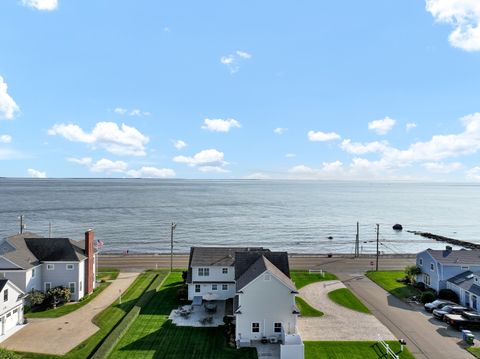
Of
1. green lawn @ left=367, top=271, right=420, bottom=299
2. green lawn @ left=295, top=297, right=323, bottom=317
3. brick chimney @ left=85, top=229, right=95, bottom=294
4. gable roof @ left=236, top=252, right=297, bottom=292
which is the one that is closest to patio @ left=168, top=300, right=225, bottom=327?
gable roof @ left=236, top=252, right=297, bottom=292

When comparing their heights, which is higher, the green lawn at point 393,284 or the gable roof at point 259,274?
the gable roof at point 259,274

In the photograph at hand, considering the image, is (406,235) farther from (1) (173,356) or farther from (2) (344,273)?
(1) (173,356)

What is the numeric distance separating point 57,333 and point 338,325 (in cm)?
2765

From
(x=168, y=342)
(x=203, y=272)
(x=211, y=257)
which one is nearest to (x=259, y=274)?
(x=168, y=342)

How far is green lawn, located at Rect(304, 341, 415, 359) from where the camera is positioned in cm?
3062

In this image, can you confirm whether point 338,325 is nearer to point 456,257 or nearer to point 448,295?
point 448,295

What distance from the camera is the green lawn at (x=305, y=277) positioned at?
5312 cm

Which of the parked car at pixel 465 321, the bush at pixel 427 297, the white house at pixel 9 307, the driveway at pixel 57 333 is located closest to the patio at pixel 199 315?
the driveway at pixel 57 333

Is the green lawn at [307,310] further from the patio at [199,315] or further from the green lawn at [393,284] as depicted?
the green lawn at [393,284]

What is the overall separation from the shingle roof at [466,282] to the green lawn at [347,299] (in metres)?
12.7

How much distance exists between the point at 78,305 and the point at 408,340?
35675 millimetres

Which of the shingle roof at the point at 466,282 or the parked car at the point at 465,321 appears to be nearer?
the parked car at the point at 465,321

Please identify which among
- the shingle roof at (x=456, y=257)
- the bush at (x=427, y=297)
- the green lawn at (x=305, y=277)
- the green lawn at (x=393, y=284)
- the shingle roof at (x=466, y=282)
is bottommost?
the green lawn at (x=393, y=284)

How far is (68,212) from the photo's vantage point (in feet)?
477
